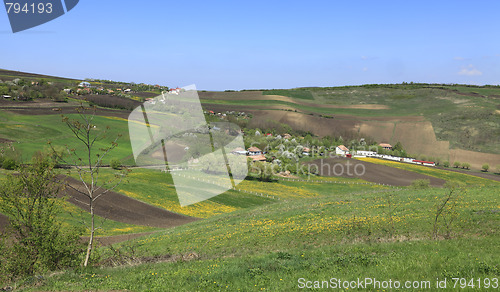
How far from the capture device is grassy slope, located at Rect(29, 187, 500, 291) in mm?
11523

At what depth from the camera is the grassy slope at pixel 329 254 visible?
1152 cm

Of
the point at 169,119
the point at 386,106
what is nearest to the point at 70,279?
the point at 169,119

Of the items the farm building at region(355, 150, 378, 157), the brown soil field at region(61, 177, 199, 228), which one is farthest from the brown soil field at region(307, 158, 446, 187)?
the brown soil field at region(61, 177, 199, 228)

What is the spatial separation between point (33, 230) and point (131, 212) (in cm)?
3619

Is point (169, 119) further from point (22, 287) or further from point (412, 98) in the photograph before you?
point (412, 98)

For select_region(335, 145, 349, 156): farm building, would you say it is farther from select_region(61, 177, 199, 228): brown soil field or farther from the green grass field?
the green grass field

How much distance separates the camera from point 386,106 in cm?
18912

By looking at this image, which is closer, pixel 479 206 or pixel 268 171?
pixel 479 206

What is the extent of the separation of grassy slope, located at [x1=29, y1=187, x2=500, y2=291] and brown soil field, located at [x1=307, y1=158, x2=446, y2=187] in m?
68.0

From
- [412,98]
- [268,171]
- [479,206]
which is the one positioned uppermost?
[412,98]

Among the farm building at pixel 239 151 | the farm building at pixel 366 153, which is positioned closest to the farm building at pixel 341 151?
the farm building at pixel 366 153

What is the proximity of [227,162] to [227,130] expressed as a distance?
27757 mm

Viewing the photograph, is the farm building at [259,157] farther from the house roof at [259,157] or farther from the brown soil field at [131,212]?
the brown soil field at [131,212]

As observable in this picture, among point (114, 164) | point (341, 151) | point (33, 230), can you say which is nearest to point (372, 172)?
point (341, 151)
